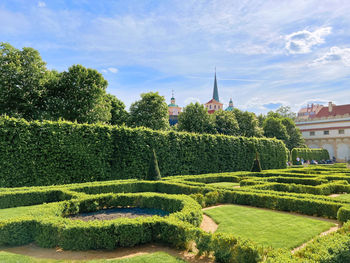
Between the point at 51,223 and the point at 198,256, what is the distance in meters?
3.85

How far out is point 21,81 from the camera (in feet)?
74.7

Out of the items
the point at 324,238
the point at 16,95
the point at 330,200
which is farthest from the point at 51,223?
the point at 16,95

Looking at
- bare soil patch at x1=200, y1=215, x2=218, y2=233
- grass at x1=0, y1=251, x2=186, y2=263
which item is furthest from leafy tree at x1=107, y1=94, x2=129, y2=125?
grass at x1=0, y1=251, x2=186, y2=263

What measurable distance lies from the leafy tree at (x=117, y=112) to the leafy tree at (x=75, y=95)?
893 cm

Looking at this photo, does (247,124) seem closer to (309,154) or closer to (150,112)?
(309,154)

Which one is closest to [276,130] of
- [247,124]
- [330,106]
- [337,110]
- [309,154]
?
[309,154]

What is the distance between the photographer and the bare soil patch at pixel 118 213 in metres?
8.91

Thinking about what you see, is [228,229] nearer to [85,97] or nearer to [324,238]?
[324,238]

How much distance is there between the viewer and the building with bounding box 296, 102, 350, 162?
59906 mm

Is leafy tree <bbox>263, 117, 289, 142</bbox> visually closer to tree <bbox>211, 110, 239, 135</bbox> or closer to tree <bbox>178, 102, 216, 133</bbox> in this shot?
tree <bbox>211, 110, 239, 135</bbox>

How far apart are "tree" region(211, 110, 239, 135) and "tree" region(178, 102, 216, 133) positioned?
7.38ft

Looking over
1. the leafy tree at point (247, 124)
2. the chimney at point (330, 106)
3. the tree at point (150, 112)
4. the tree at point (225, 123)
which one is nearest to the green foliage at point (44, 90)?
the tree at point (150, 112)

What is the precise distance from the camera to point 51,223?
251 inches

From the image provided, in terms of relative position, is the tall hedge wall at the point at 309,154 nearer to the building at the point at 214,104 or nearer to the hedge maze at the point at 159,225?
the hedge maze at the point at 159,225
